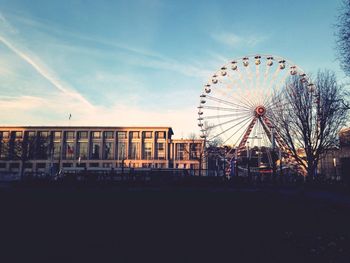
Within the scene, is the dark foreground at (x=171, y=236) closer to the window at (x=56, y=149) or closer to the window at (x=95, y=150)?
the window at (x=95, y=150)

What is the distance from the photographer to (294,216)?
38.1 feet

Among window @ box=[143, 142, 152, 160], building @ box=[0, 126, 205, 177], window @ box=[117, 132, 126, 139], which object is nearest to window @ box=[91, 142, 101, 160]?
building @ box=[0, 126, 205, 177]

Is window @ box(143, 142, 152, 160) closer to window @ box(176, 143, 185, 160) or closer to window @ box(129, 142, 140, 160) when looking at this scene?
window @ box(129, 142, 140, 160)

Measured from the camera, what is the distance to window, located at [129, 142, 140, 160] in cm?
9395

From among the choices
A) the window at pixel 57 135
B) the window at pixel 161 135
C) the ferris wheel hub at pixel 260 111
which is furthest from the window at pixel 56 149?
the ferris wheel hub at pixel 260 111

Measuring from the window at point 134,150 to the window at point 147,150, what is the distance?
226 cm

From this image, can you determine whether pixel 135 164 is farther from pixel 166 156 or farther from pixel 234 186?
pixel 234 186

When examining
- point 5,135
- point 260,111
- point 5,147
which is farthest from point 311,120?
point 5,135

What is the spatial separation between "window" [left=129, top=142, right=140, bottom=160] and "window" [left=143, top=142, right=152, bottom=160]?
2257 mm

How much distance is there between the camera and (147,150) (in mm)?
94688

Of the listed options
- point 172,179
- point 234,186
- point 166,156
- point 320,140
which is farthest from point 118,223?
point 166,156

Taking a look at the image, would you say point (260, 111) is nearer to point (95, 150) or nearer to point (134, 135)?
point (134, 135)

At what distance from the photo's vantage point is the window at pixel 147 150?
94406 mm

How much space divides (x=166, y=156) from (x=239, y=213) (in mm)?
82041
